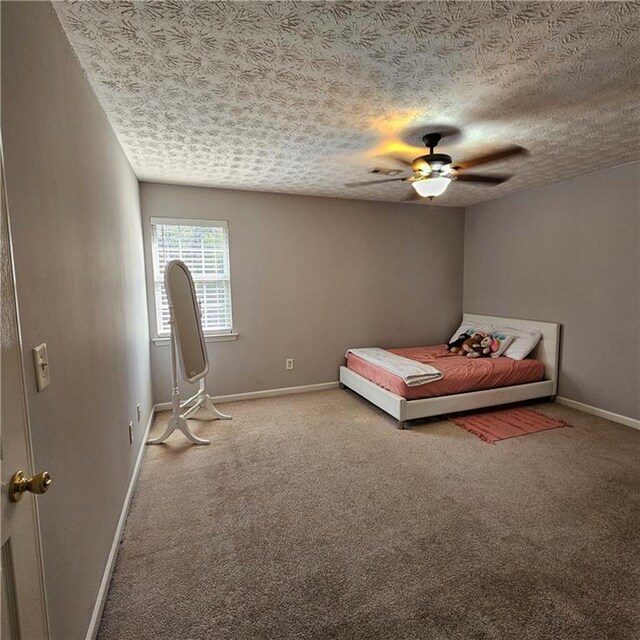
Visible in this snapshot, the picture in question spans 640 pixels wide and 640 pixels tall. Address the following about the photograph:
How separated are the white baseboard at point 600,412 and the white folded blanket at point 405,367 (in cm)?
163

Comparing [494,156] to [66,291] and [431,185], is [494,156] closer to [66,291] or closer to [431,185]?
[431,185]

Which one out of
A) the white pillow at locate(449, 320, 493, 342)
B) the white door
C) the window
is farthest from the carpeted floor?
the white pillow at locate(449, 320, 493, 342)

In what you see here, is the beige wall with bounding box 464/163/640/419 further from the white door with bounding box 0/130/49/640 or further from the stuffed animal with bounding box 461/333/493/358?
the white door with bounding box 0/130/49/640

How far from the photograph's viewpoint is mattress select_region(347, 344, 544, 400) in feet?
11.1

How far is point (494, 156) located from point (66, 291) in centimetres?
319

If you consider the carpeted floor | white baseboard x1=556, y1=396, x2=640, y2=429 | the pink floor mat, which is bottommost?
the carpeted floor

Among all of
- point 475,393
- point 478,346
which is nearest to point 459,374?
point 475,393

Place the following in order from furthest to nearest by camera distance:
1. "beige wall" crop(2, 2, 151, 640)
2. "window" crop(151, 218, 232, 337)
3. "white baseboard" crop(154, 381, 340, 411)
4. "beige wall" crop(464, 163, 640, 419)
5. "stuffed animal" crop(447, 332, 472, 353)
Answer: "stuffed animal" crop(447, 332, 472, 353) < "white baseboard" crop(154, 381, 340, 411) < "window" crop(151, 218, 232, 337) < "beige wall" crop(464, 163, 640, 419) < "beige wall" crop(2, 2, 151, 640)

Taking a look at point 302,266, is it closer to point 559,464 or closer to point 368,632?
point 559,464

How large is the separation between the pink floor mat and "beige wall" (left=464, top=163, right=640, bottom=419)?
66 centimetres

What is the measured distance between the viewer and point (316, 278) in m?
4.32

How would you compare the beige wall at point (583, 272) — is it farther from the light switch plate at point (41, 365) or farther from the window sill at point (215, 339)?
the light switch plate at point (41, 365)

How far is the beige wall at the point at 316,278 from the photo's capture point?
396 centimetres

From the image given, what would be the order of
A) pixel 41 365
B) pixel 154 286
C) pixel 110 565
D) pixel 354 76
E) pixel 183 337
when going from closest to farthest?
pixel 41 365 → pixel 110 565 → pixel 354 76 → pixel 183 337 → pixel 154 286
